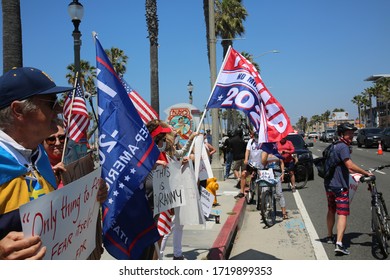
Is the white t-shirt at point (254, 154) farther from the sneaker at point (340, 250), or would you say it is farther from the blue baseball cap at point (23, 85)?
the blue baseball cap at point (23, 85)

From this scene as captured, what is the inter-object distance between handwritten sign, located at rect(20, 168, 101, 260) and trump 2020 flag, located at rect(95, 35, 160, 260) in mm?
468

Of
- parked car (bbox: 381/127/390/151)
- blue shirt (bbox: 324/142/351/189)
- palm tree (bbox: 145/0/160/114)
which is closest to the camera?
blue shirt (bbox: 324/142/351/189)

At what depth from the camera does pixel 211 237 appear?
257 inches

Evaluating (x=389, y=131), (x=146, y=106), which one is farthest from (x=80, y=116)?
(x=389, y=131)

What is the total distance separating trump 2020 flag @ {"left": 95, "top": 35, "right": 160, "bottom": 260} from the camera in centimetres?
316

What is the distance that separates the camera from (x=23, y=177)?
192 centimetres

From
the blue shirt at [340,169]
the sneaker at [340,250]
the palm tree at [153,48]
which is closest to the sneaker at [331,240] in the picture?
the sneaker at [340,250]

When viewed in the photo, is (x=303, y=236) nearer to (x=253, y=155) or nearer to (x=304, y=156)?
(x=253, y=155)

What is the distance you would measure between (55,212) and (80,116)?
3581 mm

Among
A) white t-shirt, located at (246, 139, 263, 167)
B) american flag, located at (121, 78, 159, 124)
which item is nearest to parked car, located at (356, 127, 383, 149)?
white t-shirt, located at (246, 139, 263, 167)

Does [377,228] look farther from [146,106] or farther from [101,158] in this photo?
[101,158]

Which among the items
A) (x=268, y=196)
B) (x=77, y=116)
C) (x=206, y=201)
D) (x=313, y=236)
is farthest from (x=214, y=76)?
(x=77, y=116)

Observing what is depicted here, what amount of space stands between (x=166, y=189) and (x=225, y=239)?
212cm

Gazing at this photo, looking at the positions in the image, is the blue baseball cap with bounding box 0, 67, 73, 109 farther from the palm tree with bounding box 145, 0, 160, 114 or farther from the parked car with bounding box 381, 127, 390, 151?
the parked car with bounding box 381, 127, 390, 151
